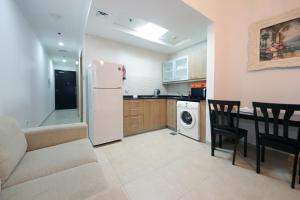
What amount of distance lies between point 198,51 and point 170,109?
167cm

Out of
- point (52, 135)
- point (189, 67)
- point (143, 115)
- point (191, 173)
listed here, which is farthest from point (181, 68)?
point (52, 135)

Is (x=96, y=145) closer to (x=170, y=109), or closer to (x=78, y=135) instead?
(x=78, y=135)

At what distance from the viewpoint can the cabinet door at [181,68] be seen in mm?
3721

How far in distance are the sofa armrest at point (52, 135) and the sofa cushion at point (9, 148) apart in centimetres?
21

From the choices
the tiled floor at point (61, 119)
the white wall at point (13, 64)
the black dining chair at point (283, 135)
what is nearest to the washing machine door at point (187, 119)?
the black dining chair at point (283, 135)

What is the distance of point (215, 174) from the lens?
1.71 meters

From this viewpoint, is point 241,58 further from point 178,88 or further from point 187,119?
point 178,88

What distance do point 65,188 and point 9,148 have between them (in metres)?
0.61

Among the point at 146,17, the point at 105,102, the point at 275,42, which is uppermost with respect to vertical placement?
the point at 146,17

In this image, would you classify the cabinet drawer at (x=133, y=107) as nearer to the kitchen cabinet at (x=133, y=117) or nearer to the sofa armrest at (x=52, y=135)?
the kitchen cabinet at (x=133, y=117)

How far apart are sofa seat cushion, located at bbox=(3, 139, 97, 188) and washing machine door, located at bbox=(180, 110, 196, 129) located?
2119 mm

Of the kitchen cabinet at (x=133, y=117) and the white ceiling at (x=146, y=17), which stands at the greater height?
the white ceiling at (x=146, y=17)

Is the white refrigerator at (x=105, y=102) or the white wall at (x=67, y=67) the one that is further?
the white wall at (x=67, y=67)

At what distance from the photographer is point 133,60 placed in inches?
153
